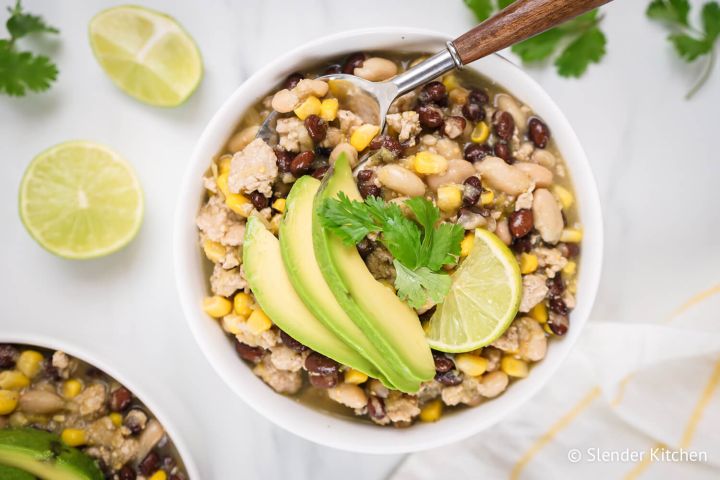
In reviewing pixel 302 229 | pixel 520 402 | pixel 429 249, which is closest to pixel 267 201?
pixel 302 229

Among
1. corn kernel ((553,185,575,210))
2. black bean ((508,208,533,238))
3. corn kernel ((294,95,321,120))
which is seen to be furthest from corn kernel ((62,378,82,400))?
corn kernel ((553,185,575,210))

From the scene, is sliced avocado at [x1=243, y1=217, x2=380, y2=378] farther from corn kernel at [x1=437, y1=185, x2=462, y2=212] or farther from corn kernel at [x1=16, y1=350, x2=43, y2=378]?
corn kernel at [x1=16, y1=350, x2=43, y2=378]

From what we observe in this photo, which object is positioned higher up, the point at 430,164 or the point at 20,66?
the point at 20,66

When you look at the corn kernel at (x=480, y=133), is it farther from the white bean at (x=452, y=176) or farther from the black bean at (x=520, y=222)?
the black bean at (x=520, y=222)

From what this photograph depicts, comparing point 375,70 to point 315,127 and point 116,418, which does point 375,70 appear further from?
point 116,418

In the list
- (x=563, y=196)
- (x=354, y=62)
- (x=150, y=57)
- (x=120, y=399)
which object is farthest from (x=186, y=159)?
(x=563, y=196)

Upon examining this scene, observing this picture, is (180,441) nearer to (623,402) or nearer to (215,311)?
(215,311)
